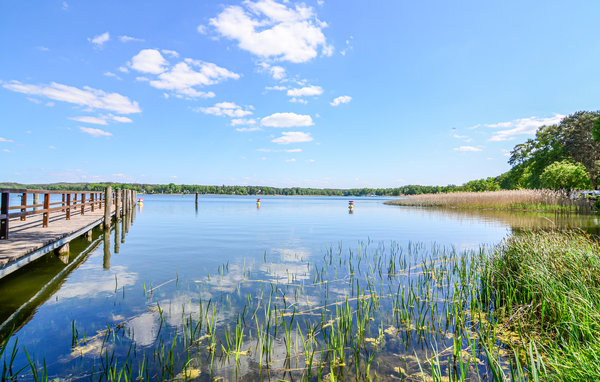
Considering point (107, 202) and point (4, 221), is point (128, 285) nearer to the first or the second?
point (4, 221)

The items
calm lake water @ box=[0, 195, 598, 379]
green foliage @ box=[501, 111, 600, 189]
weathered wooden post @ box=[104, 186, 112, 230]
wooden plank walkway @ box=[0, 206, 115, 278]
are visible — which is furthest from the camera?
green foliage @ box=[501, 111, 600, 189]

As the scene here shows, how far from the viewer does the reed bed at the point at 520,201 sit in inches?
1261

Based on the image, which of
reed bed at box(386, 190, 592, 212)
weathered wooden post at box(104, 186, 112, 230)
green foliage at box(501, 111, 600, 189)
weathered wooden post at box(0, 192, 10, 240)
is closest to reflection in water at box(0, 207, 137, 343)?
weathered wooden post at box(0, 192, 10, 240)

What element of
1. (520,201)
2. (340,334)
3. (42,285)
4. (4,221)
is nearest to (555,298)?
(340,334)

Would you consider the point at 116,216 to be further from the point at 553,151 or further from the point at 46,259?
the point at 553,151

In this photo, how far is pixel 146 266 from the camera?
31.7 ft

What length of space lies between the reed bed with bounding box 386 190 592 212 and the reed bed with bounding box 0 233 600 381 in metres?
33.0

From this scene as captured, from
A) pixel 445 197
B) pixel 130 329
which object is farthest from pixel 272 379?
pixel 445 197

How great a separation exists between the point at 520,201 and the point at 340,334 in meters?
40.1

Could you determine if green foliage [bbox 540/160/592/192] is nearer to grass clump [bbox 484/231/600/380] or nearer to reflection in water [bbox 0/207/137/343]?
grass clump [bbox 484/231/600/380]

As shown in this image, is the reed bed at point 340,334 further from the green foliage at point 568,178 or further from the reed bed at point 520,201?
the green foliage at point 568,178

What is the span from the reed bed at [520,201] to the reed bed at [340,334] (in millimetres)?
32955

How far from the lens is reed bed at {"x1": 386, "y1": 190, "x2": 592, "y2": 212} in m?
32.0

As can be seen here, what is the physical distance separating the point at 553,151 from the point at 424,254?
60598mm
